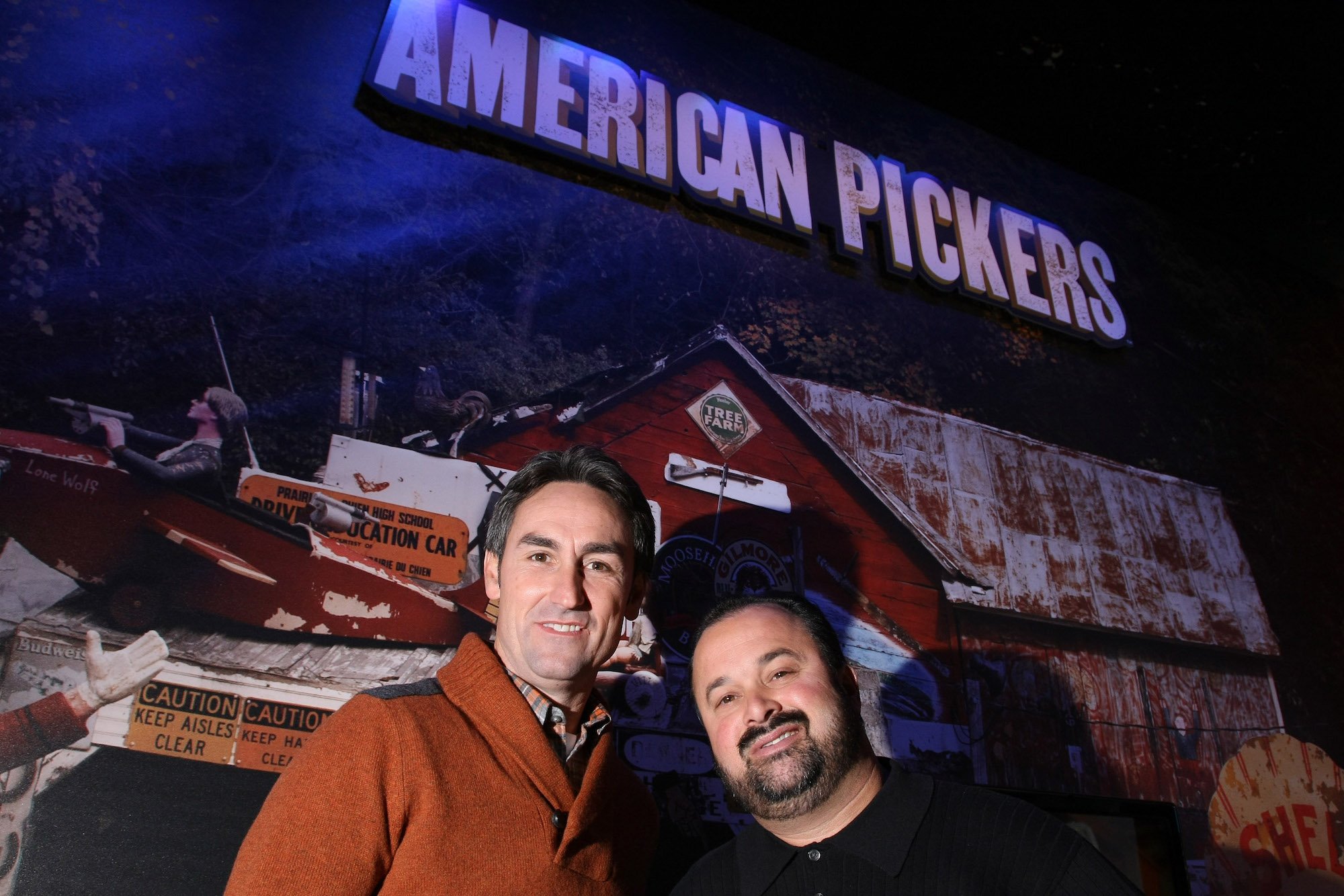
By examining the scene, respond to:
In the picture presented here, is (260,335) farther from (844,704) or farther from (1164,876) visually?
(1164,876)

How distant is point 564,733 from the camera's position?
154 centimetres

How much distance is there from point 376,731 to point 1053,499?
2.95 m

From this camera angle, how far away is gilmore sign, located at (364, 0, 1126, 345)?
2846 mm

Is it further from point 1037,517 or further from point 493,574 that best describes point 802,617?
point 1037,517

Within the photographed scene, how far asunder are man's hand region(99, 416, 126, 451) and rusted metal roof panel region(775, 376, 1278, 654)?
1.99 m

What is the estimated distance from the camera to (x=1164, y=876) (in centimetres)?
199

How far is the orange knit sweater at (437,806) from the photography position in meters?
1.12

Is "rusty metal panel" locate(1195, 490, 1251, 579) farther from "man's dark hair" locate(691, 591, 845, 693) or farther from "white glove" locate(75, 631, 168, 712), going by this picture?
"white glove" locate(75, 631, 168, 712)

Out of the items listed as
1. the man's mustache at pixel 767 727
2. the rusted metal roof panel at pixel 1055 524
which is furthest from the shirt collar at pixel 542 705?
the rusted metal roof panel at pixel 1055 524

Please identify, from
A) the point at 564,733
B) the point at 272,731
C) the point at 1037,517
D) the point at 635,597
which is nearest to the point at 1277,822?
the point at 1037,517

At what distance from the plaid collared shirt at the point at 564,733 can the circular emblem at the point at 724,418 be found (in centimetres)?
129

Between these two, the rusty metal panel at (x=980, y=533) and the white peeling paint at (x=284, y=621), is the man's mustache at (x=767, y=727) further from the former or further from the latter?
the rusty metal panel at (x=980, y=533)

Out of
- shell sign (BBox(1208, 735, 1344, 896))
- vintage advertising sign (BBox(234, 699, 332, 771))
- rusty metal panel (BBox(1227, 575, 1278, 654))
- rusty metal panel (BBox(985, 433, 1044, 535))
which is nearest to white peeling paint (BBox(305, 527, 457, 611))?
vintage advertising sign (BBox(234, 699, 332, 771))

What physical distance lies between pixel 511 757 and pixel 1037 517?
260cm
